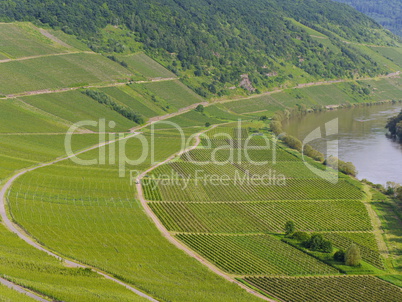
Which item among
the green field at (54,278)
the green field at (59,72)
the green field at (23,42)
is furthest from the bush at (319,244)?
the green field at (23,42)

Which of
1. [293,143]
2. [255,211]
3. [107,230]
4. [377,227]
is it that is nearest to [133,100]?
[293,143]

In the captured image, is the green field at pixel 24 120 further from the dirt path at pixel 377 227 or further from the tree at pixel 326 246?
the tree at pixel 326 246

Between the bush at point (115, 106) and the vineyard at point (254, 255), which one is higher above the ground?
the bush at point (115, 106)

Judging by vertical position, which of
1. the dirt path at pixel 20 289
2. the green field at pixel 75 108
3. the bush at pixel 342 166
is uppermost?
the green field at pixel 75 108

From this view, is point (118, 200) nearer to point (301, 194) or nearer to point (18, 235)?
point (18, 235)

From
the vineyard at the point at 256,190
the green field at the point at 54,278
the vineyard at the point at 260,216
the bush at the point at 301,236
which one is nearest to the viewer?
the green field at the point at 54,278

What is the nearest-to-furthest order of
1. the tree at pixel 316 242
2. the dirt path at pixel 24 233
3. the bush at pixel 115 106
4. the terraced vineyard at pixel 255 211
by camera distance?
the dirt path at pixel 24 233
the terraced vineyard at pixel 255 211
the tree at pixel 316 242
the bush at pixel 115 106
